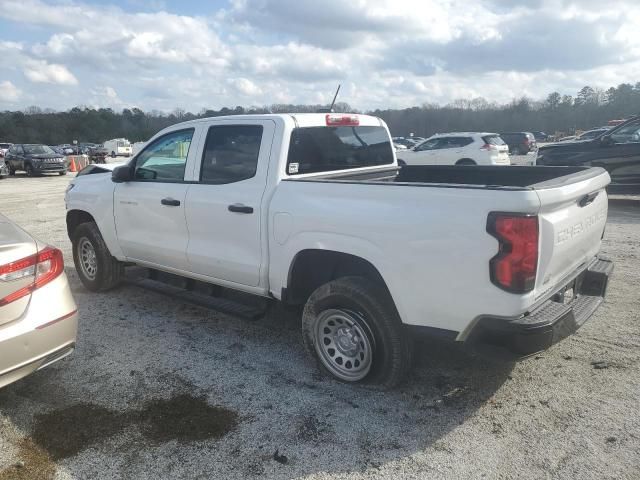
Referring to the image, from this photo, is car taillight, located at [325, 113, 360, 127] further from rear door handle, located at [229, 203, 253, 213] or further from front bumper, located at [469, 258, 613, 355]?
front bumper, located at [469, 258, 613, 355]

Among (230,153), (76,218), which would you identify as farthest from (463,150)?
(230,153)

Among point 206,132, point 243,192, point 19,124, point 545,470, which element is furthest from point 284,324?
point 19,124

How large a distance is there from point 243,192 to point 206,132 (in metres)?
0.84

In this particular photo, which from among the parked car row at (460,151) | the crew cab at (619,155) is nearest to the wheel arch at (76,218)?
the crew cab at (619,155)

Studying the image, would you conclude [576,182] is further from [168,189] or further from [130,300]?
[130,300]

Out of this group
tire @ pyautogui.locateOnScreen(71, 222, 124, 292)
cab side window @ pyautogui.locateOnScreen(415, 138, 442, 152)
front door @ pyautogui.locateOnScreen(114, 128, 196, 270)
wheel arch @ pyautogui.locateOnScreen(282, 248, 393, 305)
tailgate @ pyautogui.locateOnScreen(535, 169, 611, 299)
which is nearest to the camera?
tailgate @ pyautogui.locateOnScreen(535, 169, 611, 299)

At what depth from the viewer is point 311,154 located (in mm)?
4188

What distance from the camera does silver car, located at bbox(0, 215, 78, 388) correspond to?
9.95 ft

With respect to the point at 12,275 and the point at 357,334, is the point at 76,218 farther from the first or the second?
the point at 357,334

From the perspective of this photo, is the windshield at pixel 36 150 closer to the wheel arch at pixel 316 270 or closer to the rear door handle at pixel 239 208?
the rear door handle at pixel 239 208

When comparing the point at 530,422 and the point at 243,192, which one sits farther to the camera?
the point at 243,192

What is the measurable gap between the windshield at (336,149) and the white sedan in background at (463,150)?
40.1 ft

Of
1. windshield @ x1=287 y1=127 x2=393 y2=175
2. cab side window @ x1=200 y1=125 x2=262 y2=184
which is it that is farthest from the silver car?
windshield @ x1=287 y1=127 x2=393 y2=175

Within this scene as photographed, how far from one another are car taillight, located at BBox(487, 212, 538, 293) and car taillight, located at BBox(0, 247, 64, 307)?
2747 mm
